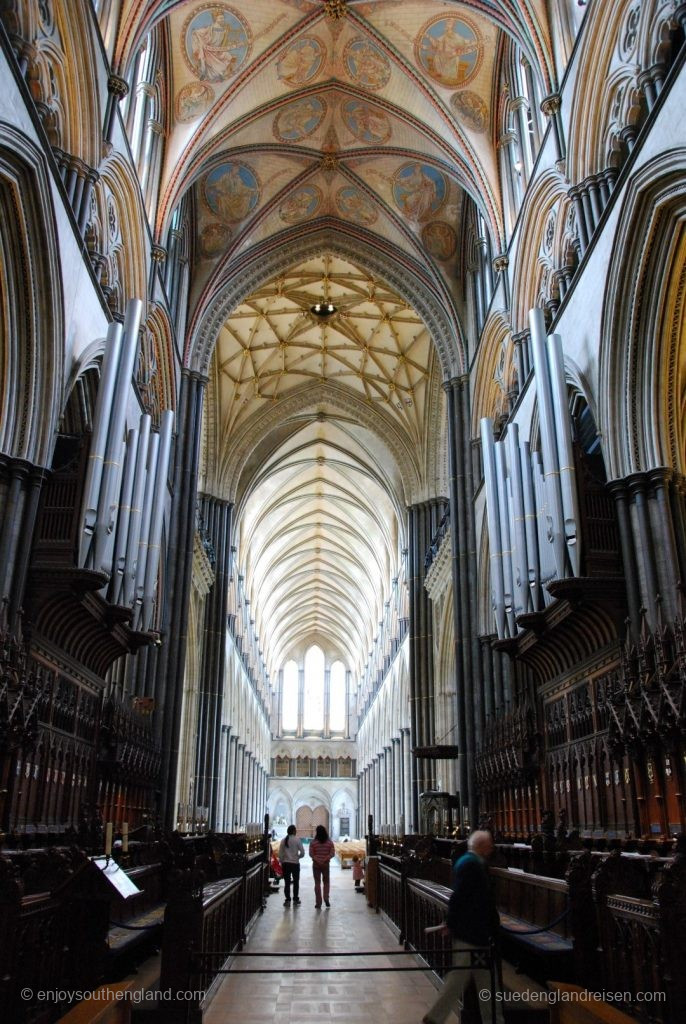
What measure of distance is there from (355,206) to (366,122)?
2.43 m

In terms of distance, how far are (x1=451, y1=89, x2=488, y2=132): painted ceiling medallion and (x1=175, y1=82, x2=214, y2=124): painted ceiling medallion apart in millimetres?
5096

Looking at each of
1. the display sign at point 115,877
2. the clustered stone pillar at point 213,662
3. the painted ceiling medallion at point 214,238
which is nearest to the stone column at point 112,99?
the painted ceiling medallion at point 214,238

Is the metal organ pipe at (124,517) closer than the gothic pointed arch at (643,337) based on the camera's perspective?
No

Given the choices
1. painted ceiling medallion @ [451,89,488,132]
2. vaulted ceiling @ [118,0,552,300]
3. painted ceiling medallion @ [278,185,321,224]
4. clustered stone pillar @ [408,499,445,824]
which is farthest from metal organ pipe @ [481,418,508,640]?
clustered stone pillar @ [408,499,445,824]

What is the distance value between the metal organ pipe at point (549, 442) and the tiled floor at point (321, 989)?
195 inches

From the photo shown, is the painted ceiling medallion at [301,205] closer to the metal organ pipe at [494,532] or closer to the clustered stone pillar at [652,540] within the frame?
the metal organ pipe at [494,532]

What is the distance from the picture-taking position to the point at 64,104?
36.9ft

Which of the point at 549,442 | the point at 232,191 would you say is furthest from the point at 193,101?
the point at 549,442

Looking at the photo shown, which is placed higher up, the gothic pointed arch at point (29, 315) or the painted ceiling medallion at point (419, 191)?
the painted ceiling medallion at point (419, 191)

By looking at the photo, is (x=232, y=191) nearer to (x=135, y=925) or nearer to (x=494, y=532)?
(x=494, y=532)

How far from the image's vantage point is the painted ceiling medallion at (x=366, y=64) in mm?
17188

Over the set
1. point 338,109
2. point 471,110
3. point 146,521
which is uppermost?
point 338,109

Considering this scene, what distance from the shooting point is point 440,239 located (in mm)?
20812

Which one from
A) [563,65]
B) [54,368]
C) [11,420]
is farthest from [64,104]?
[563,65]
